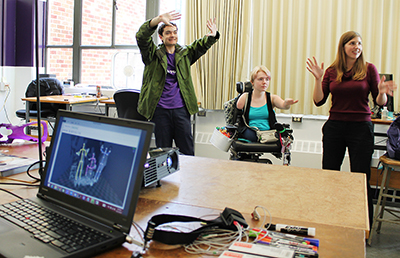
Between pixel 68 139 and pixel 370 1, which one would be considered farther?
pixel 370 1

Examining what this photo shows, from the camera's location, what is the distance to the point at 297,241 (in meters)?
0.82

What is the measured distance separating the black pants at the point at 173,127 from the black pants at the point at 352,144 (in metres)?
1.16

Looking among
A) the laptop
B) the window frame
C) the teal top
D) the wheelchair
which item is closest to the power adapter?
the laptop

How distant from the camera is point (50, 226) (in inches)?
33.9

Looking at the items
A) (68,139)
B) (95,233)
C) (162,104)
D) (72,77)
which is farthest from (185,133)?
(72,77)

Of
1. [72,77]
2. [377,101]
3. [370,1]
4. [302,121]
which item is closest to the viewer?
[377,101]

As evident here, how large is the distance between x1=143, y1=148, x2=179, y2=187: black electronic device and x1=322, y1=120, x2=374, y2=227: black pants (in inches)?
65.2

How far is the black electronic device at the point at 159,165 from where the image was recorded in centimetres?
123

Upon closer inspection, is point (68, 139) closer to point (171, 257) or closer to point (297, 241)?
point (171, 257)

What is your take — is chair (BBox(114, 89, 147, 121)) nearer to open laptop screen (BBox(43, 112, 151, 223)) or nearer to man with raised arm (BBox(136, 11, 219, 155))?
man with raised arm (BBox(136, 11, 219, 155))

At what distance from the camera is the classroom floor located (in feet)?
7.95

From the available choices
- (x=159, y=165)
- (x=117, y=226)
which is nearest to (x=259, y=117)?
(x=159, y=165)

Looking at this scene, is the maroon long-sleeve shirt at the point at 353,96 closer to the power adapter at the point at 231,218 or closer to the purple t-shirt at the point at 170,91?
the purple t-shirt at the point at 170,91

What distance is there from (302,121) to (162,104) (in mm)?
1888
